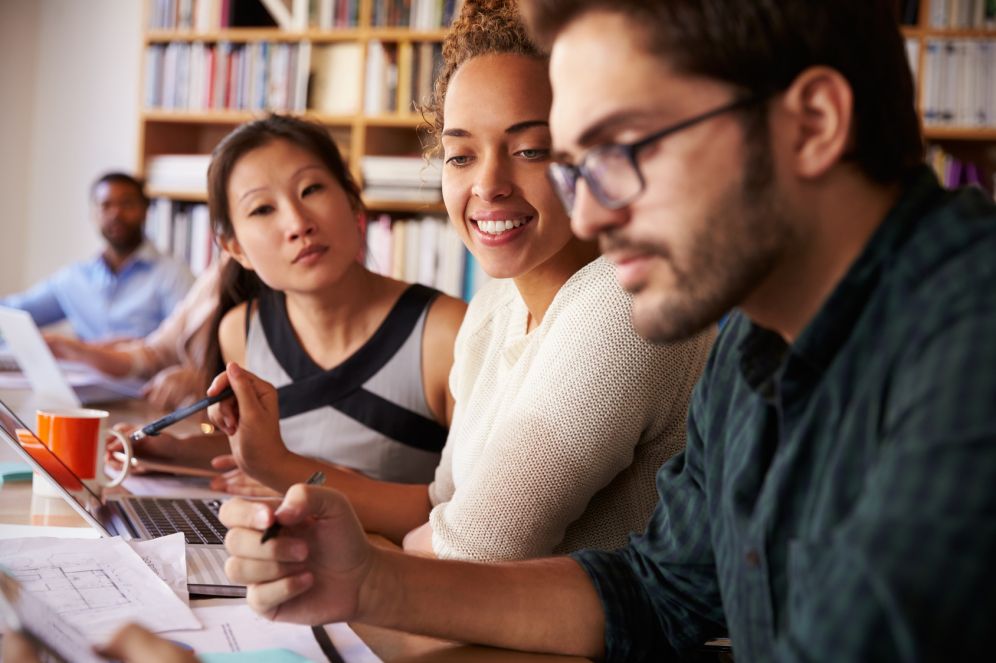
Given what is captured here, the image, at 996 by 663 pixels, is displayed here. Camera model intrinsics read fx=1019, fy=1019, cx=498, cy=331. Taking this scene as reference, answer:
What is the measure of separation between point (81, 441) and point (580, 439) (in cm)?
76

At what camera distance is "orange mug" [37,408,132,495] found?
4.66 feet

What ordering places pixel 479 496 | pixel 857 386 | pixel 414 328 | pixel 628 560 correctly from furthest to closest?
pixel 414 328, pixel 479 496, pixel 628 560, pixel 857 386

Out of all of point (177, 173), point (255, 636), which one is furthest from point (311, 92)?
point (255, 636)

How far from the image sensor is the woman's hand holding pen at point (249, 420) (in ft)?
4.63

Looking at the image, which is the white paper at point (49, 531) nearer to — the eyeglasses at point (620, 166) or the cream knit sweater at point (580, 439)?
the cream knit sweater at point (580, 439)

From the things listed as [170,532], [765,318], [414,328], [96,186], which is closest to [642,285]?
[765,318]

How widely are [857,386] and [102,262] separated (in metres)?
3.85

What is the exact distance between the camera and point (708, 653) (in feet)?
3.38

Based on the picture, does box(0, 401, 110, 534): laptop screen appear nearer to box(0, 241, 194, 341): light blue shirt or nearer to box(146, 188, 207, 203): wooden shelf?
box(0, 241, 194, 341): light blue shirt

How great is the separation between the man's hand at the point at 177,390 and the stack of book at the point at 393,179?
4.76 feet

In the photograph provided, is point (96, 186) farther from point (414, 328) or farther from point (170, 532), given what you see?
point (170, 532)

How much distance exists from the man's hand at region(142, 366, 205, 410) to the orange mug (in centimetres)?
80

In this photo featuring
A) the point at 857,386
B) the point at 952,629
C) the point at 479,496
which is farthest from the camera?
the point at 479,496

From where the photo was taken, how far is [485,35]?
1343 millimetres
